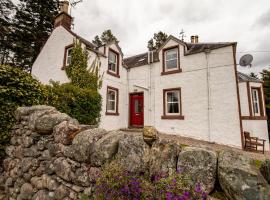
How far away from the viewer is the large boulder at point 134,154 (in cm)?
232

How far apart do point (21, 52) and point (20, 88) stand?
19.3 meters

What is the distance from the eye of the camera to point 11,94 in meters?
4.55

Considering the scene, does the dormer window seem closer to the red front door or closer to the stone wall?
the red front door

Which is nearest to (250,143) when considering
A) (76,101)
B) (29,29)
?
→ (76,101)

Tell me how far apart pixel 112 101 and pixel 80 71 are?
3346mm

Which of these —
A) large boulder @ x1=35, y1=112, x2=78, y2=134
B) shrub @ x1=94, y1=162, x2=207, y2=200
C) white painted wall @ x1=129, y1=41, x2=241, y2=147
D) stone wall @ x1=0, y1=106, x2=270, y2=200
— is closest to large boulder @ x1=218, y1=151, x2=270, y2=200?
stone wall @ x1=0, y1=106, x2=270, y2=200

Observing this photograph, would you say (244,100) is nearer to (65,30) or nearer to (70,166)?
(70,166)

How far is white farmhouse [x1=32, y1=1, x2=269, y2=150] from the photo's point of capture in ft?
30.3

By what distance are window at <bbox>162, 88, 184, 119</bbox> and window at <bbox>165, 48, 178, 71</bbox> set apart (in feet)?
5.84

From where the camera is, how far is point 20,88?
15.5 ft

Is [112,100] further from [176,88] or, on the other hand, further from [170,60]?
[170,60]

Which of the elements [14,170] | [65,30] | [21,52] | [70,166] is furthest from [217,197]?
[21,52]

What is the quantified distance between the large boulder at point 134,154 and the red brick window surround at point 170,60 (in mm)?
9527

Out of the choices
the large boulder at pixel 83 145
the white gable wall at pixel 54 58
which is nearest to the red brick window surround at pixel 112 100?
the white gable wall at pixel 54 58
